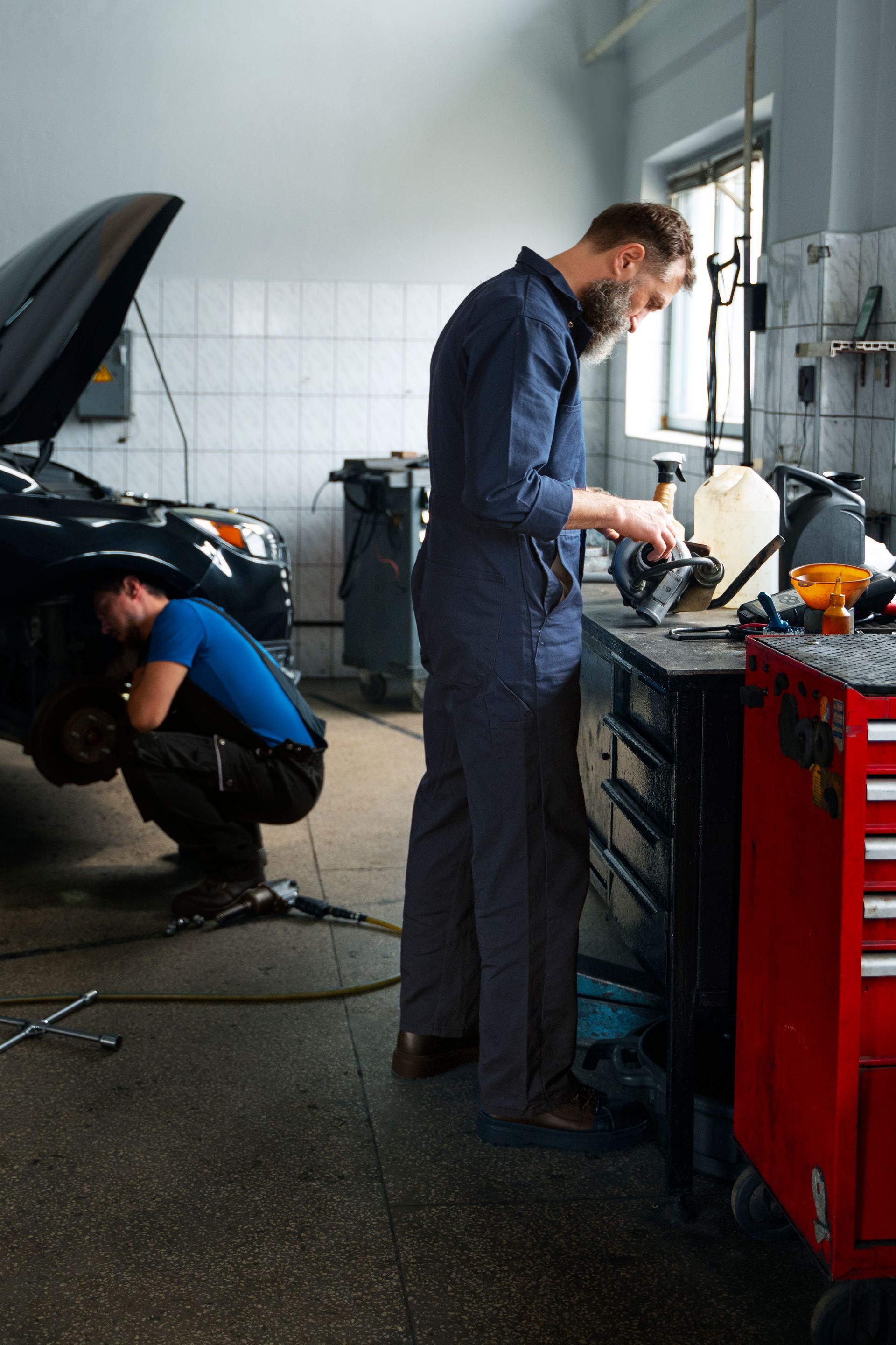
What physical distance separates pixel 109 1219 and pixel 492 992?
706mm

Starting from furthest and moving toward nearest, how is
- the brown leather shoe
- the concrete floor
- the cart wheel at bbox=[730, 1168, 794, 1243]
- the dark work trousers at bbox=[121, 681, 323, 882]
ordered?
the dark work trousers at bbox=[121, 681, 323, 882], the brown leather shoe, the cart wheel at bbox=[730, 1168, 794, 1243], the concrete floor

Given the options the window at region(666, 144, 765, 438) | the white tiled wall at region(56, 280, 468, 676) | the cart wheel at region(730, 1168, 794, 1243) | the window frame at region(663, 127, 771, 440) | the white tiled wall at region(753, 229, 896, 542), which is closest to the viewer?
the cart wheel at region(730, 1168, 794, 1243)

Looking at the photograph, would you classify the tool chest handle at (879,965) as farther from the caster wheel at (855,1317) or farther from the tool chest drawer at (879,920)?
the caster wheel at (855,1317)

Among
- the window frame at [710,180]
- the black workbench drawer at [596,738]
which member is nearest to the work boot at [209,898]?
the black workbench drawer at [596,738]

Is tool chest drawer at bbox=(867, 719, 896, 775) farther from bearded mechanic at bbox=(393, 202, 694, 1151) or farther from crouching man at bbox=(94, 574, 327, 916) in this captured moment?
crouching man at bbox=(94, 574, 327, 916)

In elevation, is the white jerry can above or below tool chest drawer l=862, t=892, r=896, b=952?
above

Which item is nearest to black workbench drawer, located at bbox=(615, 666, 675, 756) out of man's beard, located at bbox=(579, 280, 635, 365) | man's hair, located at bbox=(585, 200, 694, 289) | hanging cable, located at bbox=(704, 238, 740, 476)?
man's beard, located at bbox=(579, 280, 635, 365)

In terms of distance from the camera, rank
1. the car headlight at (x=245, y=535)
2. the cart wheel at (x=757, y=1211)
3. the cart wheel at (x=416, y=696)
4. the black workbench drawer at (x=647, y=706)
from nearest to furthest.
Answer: the cart wheel at (x=757, y=1211) < the black workbench drawer at (x=647, y=706) < the car headlight at (x=245, y=535) < the cart wheel at (x=416, y=696)

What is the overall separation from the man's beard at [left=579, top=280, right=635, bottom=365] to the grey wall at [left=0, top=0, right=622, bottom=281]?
4102 millimetres

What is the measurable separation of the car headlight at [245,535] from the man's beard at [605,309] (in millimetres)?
2144

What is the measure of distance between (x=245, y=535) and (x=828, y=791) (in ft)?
9.65


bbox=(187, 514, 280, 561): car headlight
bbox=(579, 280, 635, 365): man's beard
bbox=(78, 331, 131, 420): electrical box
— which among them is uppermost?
bbox=(78, 331, 131, 420): electrical box

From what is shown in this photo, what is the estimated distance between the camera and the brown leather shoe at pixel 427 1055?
95.1 inches

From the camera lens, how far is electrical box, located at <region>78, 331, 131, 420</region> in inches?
229
